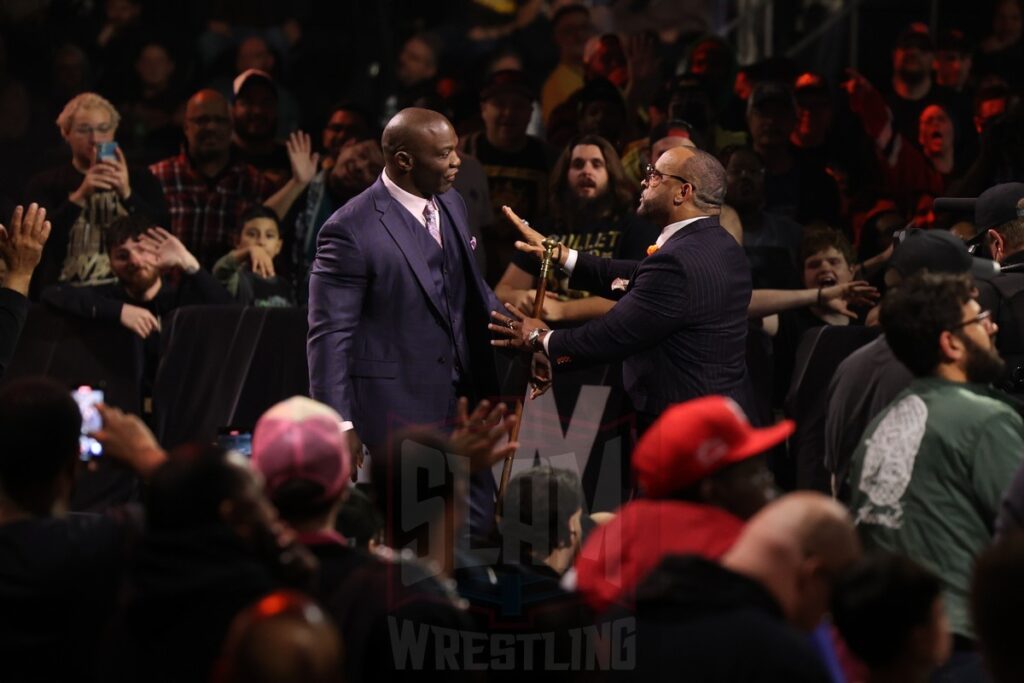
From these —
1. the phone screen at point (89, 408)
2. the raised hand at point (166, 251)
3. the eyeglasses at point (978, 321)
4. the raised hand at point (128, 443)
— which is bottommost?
the phone screen at point (89, 408)

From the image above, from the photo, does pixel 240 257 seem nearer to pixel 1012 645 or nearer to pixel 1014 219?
pixel 1014 219

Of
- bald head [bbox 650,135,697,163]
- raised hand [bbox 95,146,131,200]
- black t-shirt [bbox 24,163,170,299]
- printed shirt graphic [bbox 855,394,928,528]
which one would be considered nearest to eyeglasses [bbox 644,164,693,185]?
bald head [bbox 650,135,697,163]

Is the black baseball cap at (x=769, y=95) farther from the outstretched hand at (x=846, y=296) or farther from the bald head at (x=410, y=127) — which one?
the bald head at (x=410, y=127)

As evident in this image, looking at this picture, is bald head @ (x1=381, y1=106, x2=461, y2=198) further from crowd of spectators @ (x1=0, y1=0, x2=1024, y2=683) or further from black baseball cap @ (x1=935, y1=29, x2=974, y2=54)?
black baseball cap @ (x1=935, y1=29, x2=974, y2=54)

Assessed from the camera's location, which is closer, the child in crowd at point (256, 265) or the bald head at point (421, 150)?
the bald head at point (421, 150)

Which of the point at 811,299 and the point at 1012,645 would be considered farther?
the point at 811,299

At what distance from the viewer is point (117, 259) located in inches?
371

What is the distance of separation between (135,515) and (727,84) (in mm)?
7451

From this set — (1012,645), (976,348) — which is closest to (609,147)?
(976,348)

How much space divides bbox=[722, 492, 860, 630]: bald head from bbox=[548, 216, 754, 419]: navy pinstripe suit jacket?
300 centimetres

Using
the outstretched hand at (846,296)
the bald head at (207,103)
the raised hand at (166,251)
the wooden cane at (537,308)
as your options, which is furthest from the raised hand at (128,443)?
the bald head at (207,103)

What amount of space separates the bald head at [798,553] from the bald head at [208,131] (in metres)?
7.22

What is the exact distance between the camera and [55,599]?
4.09 m

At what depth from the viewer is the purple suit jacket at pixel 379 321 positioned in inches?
271
